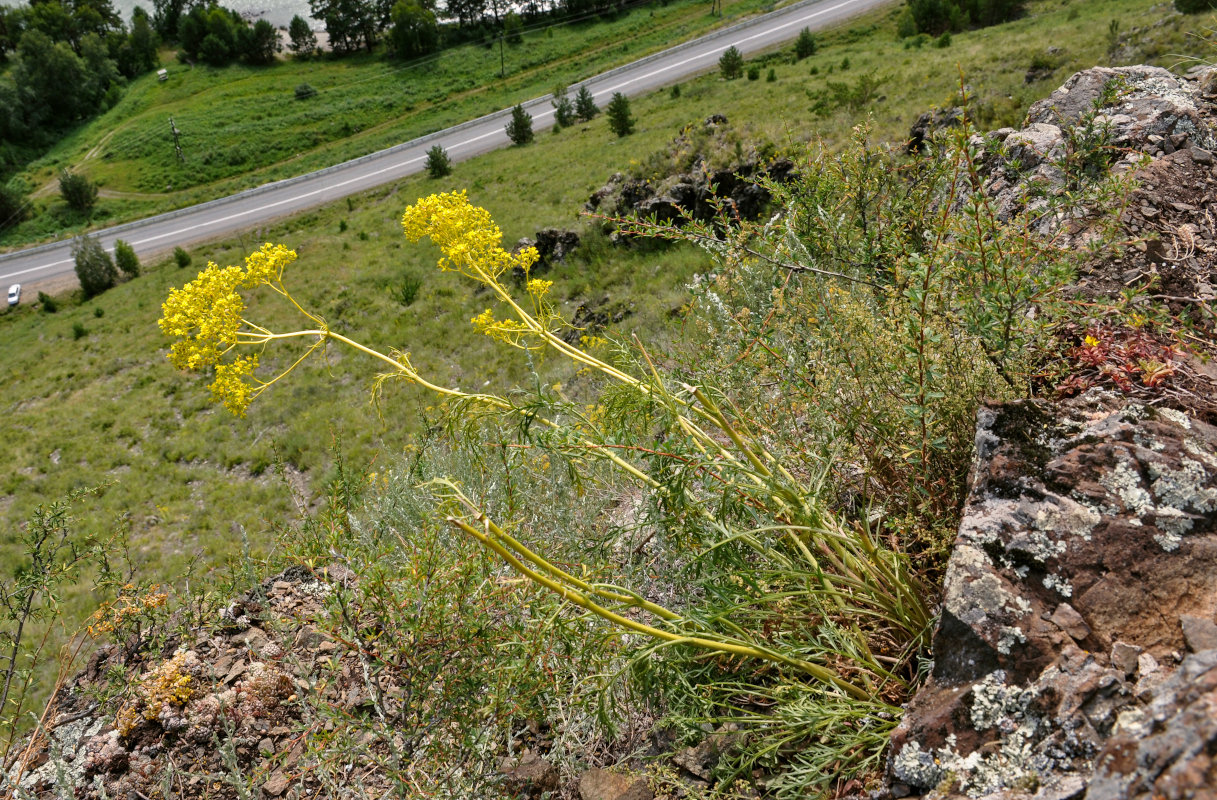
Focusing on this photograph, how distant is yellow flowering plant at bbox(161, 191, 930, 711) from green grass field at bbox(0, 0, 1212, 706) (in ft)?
17.9

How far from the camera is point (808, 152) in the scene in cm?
434

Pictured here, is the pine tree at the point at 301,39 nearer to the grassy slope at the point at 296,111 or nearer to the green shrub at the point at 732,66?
the grassy slope at the point at 296,111

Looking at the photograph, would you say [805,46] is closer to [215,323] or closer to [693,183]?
[693,183]

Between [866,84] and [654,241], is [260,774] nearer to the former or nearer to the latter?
[654,241]

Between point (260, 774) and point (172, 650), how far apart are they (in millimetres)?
1684

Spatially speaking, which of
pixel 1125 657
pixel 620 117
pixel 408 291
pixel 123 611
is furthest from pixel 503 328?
pixel 620 117

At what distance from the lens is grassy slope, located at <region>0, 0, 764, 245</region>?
3947 centimetres

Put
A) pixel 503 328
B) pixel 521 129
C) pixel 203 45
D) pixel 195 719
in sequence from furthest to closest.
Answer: pixel 203 45 < pixel 521 129 < pixel 195 719 < pixel 503 328

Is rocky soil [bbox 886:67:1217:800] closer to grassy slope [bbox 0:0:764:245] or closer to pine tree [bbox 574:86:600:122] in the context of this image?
pine tree [bbox 574:86:600:122]

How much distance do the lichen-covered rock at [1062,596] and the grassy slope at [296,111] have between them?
4164 centimetres

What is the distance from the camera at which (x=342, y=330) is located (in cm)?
1684

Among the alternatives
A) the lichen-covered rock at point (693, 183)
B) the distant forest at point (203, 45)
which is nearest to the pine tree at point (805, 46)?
the lichen-covered rock at point (693, 183)

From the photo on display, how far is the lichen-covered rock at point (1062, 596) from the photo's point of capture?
1.28 meters

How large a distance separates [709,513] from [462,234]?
1.47 metres
